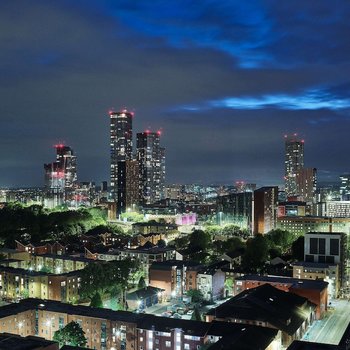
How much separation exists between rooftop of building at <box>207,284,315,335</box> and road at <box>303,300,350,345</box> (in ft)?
1.33

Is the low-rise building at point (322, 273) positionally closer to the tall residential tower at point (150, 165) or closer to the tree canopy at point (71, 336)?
the tree canopy at point (71, 336)

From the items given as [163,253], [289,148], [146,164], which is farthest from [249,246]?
[289,148]

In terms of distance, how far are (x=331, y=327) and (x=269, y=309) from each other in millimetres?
2176

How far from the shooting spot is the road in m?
10.7

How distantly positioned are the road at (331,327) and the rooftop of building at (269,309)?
1.33 feet

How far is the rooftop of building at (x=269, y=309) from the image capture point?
33.1ft

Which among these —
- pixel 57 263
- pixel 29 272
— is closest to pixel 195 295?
pixel 29 272

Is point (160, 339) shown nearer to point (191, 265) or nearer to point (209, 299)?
point (209, 299)

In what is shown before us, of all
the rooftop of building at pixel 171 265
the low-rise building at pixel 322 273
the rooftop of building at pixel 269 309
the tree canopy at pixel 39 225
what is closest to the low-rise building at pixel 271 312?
the rooftop of building at pixel 269 309

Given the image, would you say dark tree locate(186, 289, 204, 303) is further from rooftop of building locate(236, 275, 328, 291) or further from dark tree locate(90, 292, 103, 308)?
dark tree locate(90, 292, 103, 308)

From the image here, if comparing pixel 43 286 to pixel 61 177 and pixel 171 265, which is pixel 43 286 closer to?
pixel 171 265

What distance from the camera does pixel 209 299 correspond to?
14.2m

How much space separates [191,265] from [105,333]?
5.80 meters

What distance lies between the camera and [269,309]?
10438 mm
